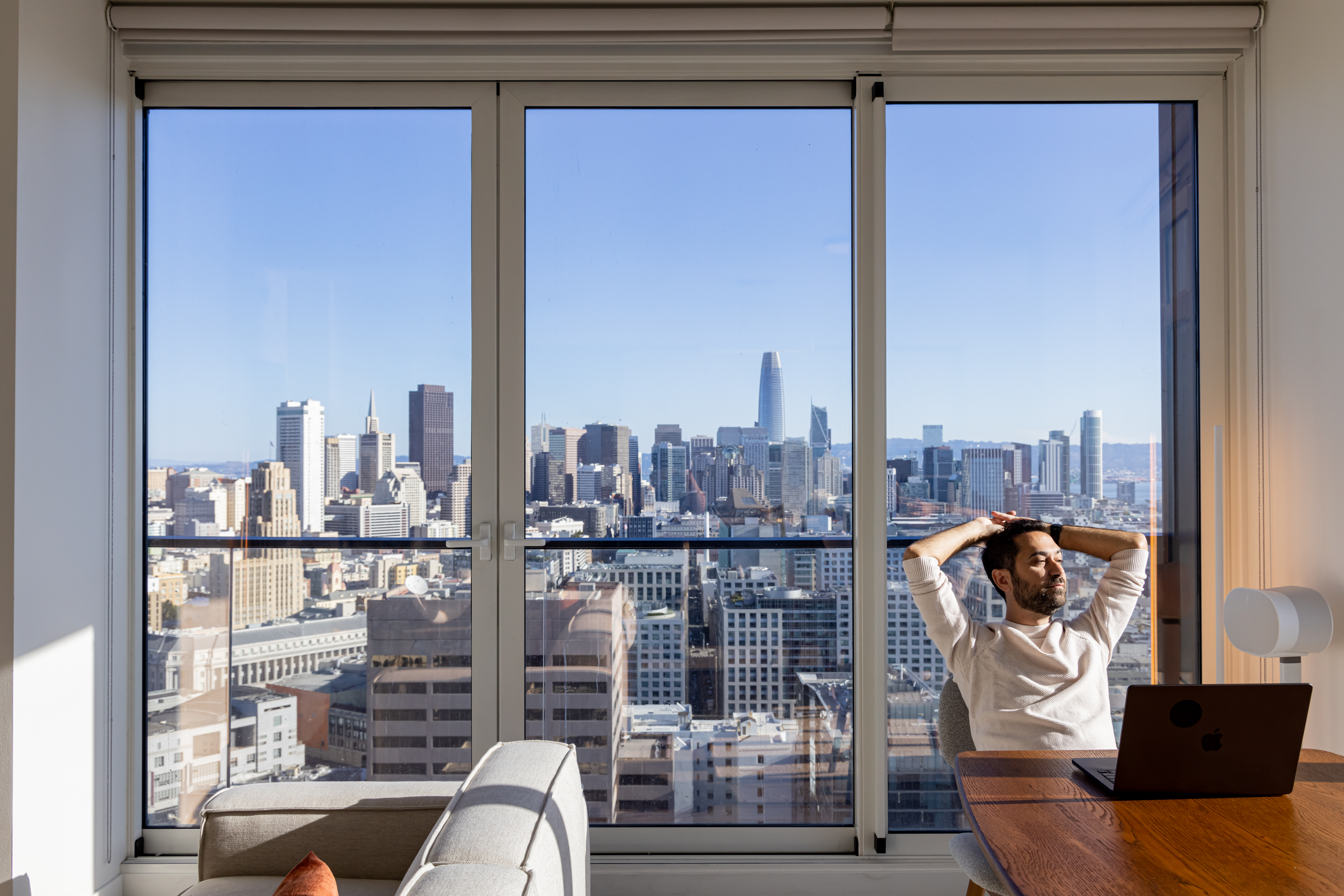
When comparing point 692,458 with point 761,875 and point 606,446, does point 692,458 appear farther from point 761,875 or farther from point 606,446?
point 761,875

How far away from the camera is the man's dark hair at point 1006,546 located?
1.87 m

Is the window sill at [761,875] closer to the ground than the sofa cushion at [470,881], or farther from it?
closer to the ground

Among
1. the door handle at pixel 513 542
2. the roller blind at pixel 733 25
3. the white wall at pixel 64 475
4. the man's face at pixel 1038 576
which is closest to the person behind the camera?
the man's face at pixel 1038 576

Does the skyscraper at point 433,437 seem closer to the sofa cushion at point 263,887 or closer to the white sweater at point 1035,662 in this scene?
the sofa cushion at point 263,887

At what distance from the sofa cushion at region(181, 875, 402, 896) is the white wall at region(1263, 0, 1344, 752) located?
240cm

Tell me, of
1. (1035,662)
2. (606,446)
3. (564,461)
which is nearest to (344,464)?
(564,461)

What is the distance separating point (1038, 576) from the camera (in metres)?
1.82

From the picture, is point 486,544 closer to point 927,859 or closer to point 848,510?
point 848,510

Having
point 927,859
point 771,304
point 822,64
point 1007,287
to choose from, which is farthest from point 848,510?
point 822,64

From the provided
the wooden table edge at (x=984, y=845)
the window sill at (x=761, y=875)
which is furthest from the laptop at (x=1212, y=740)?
the window sill at (x=761, y=875)

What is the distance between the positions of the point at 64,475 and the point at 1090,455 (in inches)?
118

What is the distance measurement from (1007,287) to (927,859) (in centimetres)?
177

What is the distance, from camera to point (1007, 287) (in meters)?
2.31

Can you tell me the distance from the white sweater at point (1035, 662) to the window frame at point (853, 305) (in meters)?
0.44
